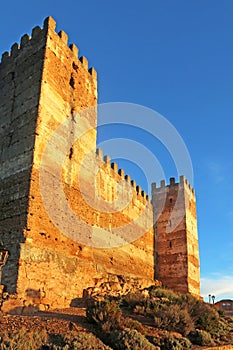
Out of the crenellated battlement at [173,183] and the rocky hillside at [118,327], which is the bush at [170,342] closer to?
the rocky hillside at [118,327]

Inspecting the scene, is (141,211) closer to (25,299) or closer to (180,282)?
(180,282)

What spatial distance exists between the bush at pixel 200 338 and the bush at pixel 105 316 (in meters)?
2.58

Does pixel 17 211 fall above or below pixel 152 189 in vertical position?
below

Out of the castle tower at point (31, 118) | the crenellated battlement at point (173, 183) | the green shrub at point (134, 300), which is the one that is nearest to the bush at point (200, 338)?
the green shrub at point (134, 300)

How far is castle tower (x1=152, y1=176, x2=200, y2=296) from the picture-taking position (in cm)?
2223

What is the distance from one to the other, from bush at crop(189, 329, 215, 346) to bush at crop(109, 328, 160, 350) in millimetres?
2520

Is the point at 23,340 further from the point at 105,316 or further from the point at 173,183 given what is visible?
the point at 173,183

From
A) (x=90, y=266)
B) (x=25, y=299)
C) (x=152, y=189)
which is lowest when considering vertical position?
(x=25, y=299)

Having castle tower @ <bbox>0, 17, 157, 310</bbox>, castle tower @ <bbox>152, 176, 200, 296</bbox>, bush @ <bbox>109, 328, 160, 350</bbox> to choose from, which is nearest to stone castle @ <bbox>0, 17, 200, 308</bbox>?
castle tower @ <bbox>0, 17, 157, 310</bbox>

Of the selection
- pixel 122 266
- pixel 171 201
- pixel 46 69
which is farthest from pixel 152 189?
pixel 46 69

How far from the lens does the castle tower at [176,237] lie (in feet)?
72.9

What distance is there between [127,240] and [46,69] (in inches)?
389

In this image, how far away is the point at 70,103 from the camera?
15203 mm

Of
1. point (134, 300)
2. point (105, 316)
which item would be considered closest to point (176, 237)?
point (134, 300)
